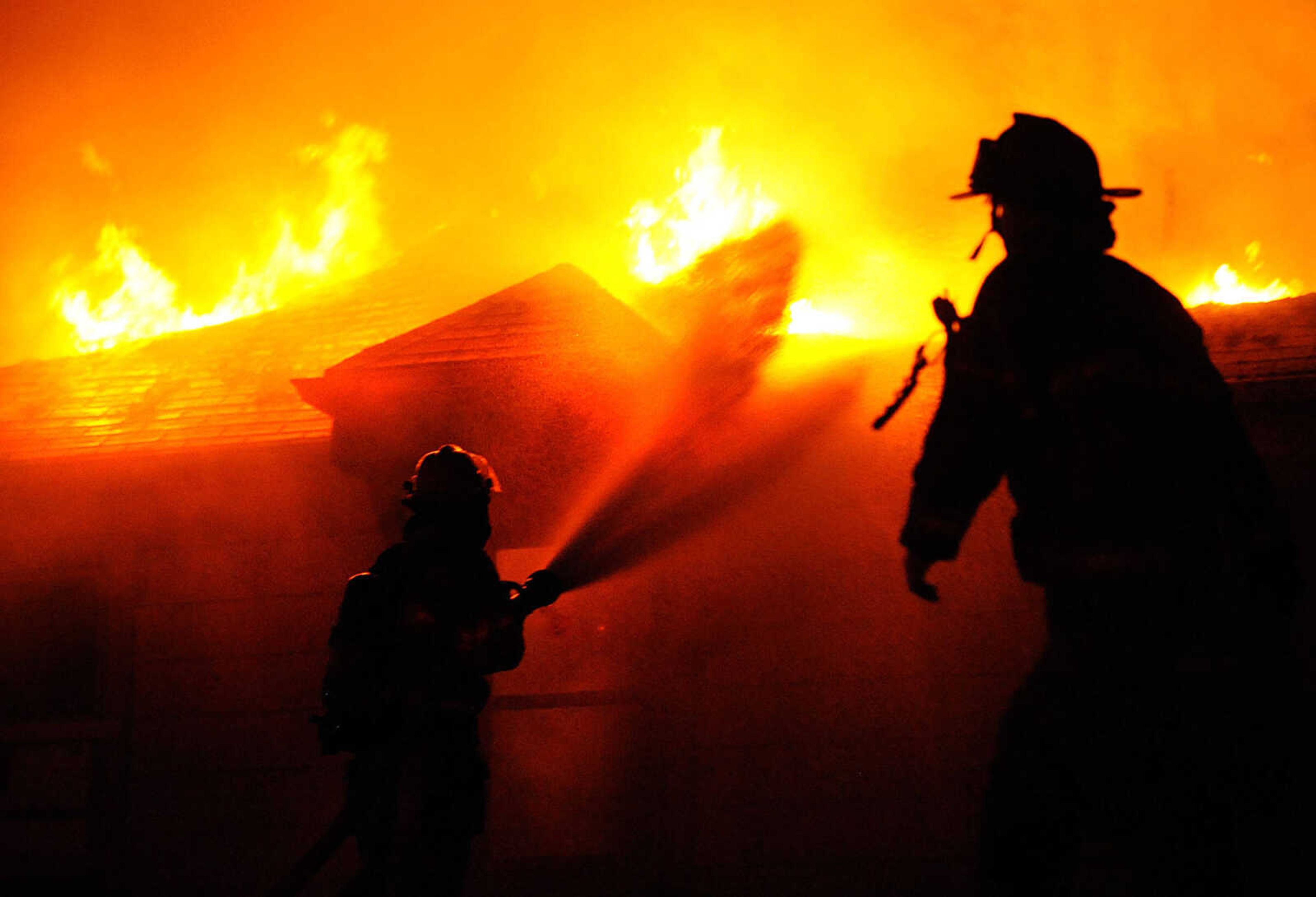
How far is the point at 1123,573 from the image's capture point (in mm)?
2176

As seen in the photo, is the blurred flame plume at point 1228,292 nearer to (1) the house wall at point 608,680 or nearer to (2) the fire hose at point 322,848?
(1) the house wall at point 608,680

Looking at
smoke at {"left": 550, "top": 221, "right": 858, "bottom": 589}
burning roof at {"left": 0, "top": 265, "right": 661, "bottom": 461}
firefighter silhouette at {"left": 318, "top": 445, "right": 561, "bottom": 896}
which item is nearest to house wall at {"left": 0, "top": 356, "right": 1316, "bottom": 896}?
smoke at {"left": 550, "top": 221, "right": 858, "bottom": 589}

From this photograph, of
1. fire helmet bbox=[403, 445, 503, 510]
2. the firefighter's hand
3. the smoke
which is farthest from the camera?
the smoke

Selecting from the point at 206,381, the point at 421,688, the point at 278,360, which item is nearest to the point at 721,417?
the point at 421,688

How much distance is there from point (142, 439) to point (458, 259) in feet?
23.4

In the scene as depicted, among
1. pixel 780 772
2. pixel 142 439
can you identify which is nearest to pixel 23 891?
pixel 142 439

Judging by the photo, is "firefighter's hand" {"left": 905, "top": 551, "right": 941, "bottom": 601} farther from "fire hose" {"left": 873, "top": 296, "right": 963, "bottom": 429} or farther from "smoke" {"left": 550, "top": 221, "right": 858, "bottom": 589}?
"smoke" {"left": 550, "top": 221, "right": 858, "bottom": 589}

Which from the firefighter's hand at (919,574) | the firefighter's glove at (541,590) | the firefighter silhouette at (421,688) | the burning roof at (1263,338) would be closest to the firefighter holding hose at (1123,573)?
the firefighter's hand at (919,574)

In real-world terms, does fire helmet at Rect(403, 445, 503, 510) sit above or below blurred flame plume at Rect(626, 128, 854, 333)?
below

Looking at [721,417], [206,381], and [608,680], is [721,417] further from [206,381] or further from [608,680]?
[206,381]

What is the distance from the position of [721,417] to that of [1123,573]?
4607 mm

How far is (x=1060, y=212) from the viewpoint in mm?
2652

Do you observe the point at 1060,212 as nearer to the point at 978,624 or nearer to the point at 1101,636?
the point at 1101,636

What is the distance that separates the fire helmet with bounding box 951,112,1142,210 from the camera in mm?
2660
